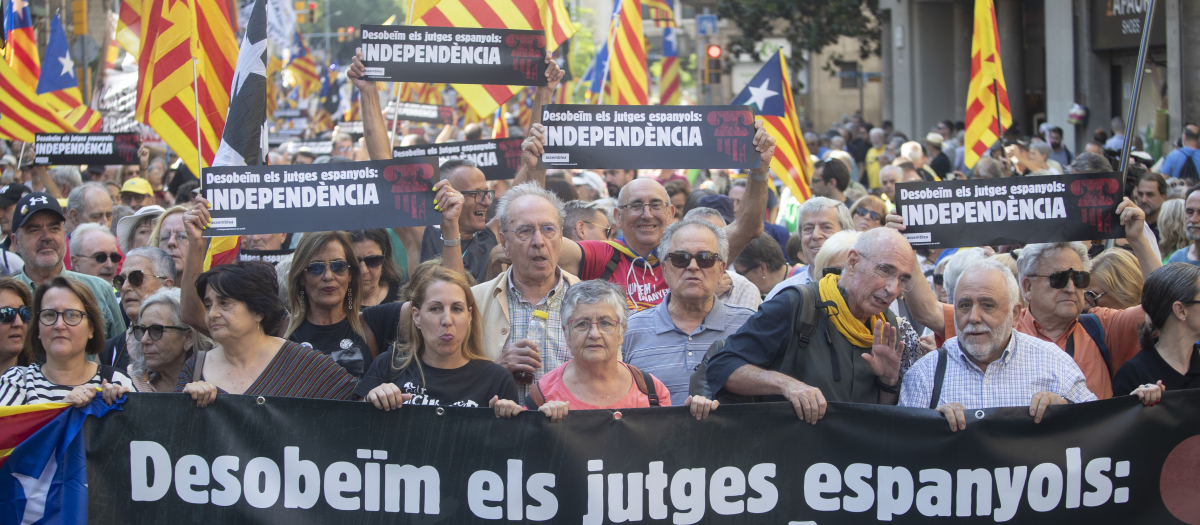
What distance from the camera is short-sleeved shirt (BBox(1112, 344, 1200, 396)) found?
4.12 meters

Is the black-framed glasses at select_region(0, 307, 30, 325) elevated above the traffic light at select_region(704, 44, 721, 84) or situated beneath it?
situated beneath

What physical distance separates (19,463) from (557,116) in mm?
2868

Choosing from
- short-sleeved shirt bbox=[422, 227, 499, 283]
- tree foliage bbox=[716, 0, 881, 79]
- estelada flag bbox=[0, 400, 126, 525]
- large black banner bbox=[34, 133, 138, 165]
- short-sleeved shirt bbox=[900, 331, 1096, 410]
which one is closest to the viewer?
estelada flag bbox=[0, 400, 126, 525]

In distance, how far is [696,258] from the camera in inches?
177

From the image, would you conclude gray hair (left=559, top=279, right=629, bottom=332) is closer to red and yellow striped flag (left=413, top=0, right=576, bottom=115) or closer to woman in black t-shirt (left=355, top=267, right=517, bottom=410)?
woman in black t-shirt (left=355, top=267, right=517, bottom=410)

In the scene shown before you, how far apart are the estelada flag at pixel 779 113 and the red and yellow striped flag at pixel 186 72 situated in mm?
4196

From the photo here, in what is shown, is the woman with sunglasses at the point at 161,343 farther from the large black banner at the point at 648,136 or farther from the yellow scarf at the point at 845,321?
the yellow scarf at the point at 845,321

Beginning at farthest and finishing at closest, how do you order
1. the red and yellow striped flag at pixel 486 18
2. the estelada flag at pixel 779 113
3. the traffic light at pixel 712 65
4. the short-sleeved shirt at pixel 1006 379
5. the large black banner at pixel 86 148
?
the traffic light at pixel 712 65
the large black banner at pixel 86 148
the estelada flag at pixel 779 113
the red and yellow striped flag at pixel 486 18
the short-sleeved shirt at pixel 1006 379

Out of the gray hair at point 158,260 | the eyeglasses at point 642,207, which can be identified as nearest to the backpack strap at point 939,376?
the eyeglasses at point 642,207

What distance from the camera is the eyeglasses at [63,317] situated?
4.29 metres

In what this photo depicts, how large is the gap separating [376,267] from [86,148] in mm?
5523

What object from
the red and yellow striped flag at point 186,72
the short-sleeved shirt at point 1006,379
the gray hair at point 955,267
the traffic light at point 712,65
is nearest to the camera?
the short-sleeved shirt at point 1006,379

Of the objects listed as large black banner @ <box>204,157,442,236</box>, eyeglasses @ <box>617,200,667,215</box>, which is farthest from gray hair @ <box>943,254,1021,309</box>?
large black banner @ <box>204,157,442,236</box>

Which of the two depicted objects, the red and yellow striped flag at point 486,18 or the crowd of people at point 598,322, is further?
the red and yellow striped flag at point 486,18
